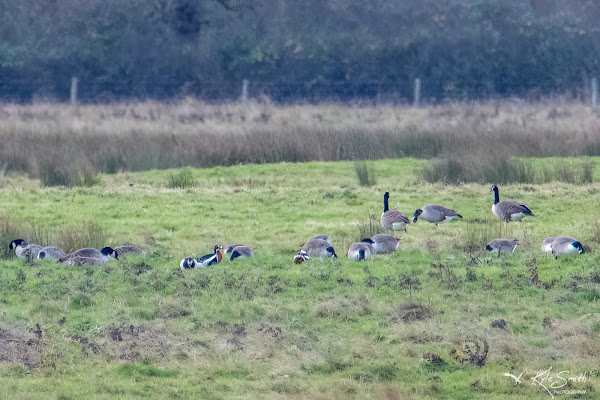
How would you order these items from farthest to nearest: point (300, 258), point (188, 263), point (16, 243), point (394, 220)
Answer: point (394, 220) < point (16, 243) < point (300, 258) < point (188, 263)

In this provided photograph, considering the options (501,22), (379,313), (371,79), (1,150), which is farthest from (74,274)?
(501,22)

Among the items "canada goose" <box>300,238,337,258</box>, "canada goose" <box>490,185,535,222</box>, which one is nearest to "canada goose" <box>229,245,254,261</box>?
"canada goose" <box>300,238,337,258</box>

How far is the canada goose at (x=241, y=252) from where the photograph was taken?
11539 mm

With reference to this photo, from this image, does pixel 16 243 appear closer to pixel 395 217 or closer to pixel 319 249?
pixel 319 249

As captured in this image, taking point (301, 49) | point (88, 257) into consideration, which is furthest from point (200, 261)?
point (301, 49)

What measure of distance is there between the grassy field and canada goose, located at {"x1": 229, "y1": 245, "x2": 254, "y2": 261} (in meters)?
0.13

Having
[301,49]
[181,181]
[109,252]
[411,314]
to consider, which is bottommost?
[411,314]

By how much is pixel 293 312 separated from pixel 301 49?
36.4 metres

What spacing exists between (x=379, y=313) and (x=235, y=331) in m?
1.50

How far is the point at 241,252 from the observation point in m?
11.7

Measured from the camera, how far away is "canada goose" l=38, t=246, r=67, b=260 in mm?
11531

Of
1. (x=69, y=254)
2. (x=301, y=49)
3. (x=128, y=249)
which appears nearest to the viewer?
(x=69, y=254)

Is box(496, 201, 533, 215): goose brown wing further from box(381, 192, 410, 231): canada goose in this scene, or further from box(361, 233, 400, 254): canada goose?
box(361, 233, 400, 254): canada goose

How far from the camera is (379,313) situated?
9211 mm
